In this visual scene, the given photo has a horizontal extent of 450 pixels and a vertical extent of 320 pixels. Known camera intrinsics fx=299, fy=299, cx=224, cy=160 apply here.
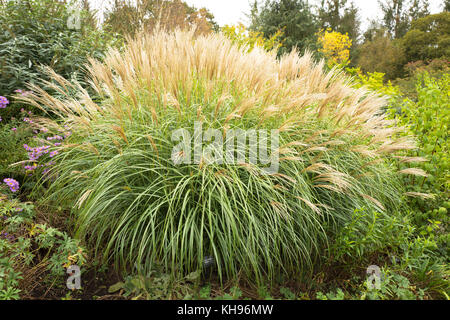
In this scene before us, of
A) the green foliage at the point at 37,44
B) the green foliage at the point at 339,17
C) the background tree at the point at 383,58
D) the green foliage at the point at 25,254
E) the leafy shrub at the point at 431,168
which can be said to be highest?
the green foliage at the point at 339,17

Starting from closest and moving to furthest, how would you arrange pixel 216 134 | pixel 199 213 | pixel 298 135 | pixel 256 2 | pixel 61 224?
pixel 199 213 → pixel 216 134 → pixel 298 135 → pixel 61 224 → pixel 256 2

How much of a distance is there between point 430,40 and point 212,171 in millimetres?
18397

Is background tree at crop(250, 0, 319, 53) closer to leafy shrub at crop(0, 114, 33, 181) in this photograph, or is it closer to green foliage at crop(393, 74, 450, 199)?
green foliage at crop(393, 74, 450, 199)

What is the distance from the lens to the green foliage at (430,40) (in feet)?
49.1

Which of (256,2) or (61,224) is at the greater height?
(256,2)

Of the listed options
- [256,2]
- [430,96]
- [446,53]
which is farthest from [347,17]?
[430,96]

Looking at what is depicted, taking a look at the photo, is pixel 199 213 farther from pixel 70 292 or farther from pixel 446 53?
pixel 446 53

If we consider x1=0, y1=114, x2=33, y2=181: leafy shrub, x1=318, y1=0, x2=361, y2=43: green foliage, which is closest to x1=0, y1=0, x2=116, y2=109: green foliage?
x1=0, y1=114, x2=33, y2=181: leafy shrub

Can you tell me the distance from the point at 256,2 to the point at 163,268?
14.1m

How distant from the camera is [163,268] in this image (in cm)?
186

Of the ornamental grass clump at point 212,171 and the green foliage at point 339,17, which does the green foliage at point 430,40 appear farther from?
the ornamental grass clump at point 212,171

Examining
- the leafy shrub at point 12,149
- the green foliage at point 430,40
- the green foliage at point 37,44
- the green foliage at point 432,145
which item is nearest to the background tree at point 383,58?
the green foliage at point 430,40

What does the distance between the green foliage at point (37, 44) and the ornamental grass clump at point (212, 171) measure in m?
1.61

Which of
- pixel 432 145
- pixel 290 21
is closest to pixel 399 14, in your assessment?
pixel 290 21
